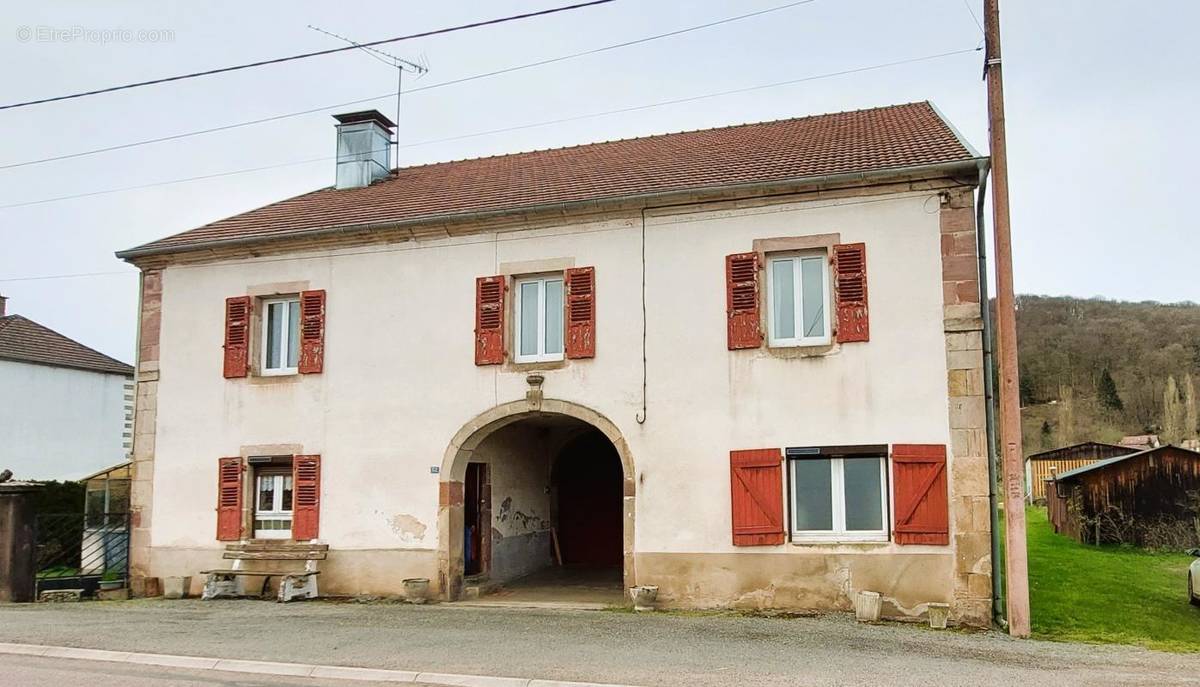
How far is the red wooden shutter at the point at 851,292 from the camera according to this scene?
12500 millimetres

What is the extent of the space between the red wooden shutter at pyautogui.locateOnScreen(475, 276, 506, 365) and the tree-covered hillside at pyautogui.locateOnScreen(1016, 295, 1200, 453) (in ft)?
186

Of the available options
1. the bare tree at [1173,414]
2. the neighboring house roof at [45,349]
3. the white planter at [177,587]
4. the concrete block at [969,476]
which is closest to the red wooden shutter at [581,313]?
the concrete block at [969,476]

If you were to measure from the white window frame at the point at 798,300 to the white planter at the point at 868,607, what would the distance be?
3111mm

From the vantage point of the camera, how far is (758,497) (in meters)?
12.6

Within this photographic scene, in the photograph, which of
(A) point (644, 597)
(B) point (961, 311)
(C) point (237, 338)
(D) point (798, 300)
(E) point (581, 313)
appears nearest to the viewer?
(B) point (961, 311)

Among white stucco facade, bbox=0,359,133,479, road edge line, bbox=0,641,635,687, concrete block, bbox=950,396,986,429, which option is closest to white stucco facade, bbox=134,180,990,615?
concrete block, bbox=950,396,986,429

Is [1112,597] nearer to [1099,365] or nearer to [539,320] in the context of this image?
[539,320]

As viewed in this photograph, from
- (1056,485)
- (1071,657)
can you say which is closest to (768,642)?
(1071,657)

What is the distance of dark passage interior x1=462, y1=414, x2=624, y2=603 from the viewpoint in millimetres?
15523

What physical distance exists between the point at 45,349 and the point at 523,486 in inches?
659

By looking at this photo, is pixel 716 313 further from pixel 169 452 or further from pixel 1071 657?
pixel 169 452

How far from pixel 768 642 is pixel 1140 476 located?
16.3 meters

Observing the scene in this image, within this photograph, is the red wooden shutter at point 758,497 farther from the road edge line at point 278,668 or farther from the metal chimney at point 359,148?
the metal chimney at point 359,148

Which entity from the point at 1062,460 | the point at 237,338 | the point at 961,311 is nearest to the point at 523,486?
the point at 237,338
